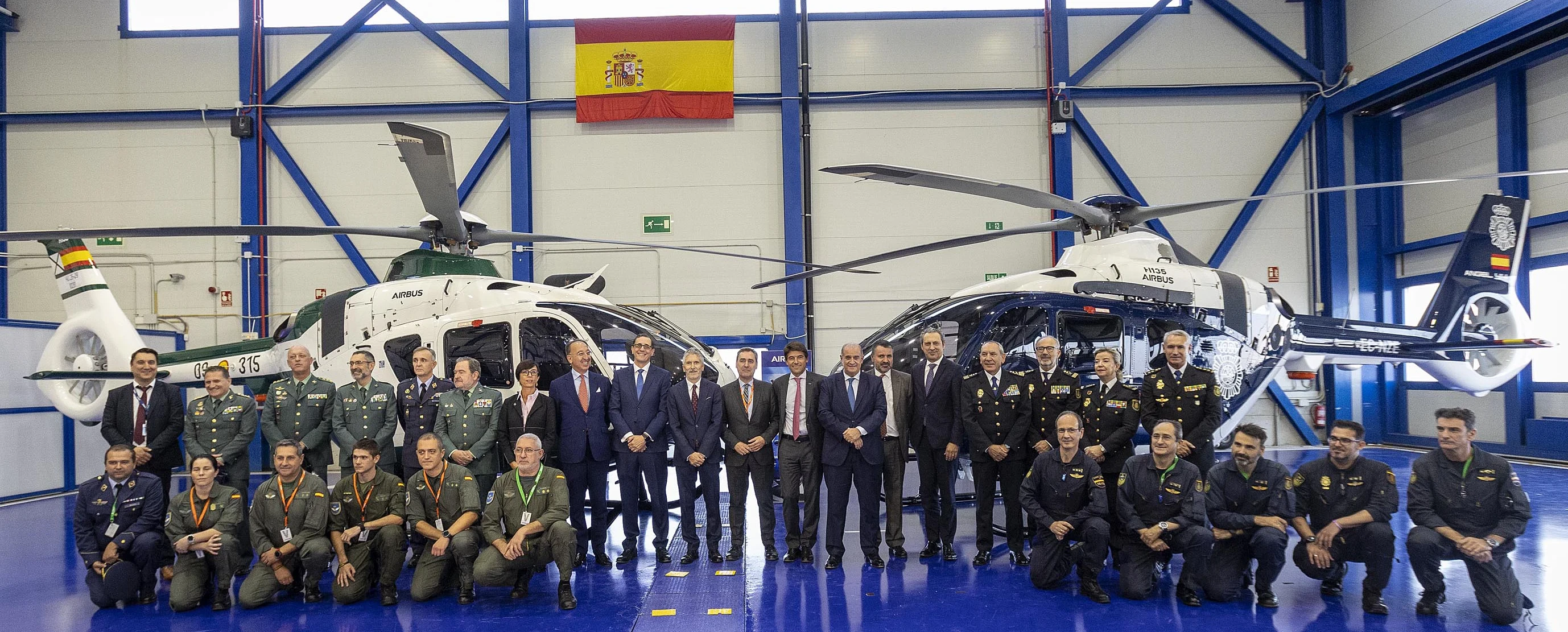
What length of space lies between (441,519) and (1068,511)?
3955mm

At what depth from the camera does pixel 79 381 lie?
9250mm

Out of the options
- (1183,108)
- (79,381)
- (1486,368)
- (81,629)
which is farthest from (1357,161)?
(79,381)

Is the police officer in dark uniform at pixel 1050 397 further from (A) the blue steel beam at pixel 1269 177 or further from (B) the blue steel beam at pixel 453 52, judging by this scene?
(B) the blue steel beam at pixel 453 52

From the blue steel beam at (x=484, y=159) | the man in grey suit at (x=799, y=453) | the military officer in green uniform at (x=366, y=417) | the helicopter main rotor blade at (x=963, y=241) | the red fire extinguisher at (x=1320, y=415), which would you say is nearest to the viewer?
the man in grey suit at (x=799, y=453)

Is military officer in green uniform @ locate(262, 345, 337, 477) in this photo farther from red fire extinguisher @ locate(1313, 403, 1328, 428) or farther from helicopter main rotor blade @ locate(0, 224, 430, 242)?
red fire extinguisher @ locate(1313, 403, 1328, 428)

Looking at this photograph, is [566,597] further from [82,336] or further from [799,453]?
[82,336]

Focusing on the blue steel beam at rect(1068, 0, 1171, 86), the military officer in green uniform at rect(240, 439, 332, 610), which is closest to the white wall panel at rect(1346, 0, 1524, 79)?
the blue steel beam at rect(1068, 0, 1171, 86)

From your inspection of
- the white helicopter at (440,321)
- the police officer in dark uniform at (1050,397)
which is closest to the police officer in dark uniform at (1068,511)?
the police officer in dark uniform at (1050,397)

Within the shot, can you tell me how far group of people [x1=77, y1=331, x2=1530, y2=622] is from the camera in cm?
514

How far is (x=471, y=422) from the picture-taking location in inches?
239

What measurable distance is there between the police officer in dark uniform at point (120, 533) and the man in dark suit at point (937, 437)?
→ 16.4 feet

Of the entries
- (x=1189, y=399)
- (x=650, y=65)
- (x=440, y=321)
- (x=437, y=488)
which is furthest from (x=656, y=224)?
(x=1189, y=399)

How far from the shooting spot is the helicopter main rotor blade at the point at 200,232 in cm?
630

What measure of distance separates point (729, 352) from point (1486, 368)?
970 cm
